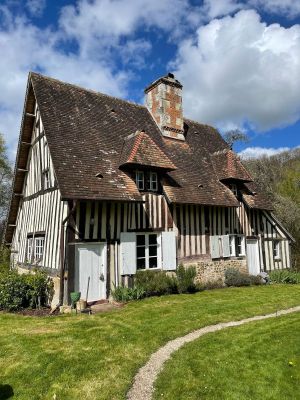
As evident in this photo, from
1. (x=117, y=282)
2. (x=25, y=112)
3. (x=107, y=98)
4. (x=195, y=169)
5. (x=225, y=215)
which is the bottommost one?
(x=117, y=282)

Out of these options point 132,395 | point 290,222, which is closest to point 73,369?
point 132,395

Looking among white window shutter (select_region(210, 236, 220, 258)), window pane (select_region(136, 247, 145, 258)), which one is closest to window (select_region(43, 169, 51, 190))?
window pane (select_region(136, 247, 145, 258))

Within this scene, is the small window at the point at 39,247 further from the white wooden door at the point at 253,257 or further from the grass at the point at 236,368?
the white wooden door at the point at 253,257

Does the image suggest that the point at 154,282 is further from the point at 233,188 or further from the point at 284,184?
the point at 284,184

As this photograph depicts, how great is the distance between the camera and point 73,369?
19.9ft

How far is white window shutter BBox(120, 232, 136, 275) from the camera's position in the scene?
39.2 feet

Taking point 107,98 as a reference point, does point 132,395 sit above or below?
below

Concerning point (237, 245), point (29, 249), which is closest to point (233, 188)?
point (237, 245)

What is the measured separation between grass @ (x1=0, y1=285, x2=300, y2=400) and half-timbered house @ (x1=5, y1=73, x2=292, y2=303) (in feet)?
6.48

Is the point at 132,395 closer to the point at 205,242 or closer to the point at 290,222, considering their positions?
the point at 205,242

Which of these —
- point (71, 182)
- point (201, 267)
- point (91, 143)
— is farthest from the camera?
point (201, 267)

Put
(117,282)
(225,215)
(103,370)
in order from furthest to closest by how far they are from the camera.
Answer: (225,215), (117,282), (103,370)

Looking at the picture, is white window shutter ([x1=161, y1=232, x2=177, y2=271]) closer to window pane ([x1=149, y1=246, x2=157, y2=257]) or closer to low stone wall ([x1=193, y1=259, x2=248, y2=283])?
window pane ([x1=149, y1=246, x2=157, y2=257])

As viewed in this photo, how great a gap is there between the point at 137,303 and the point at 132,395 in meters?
5.83
